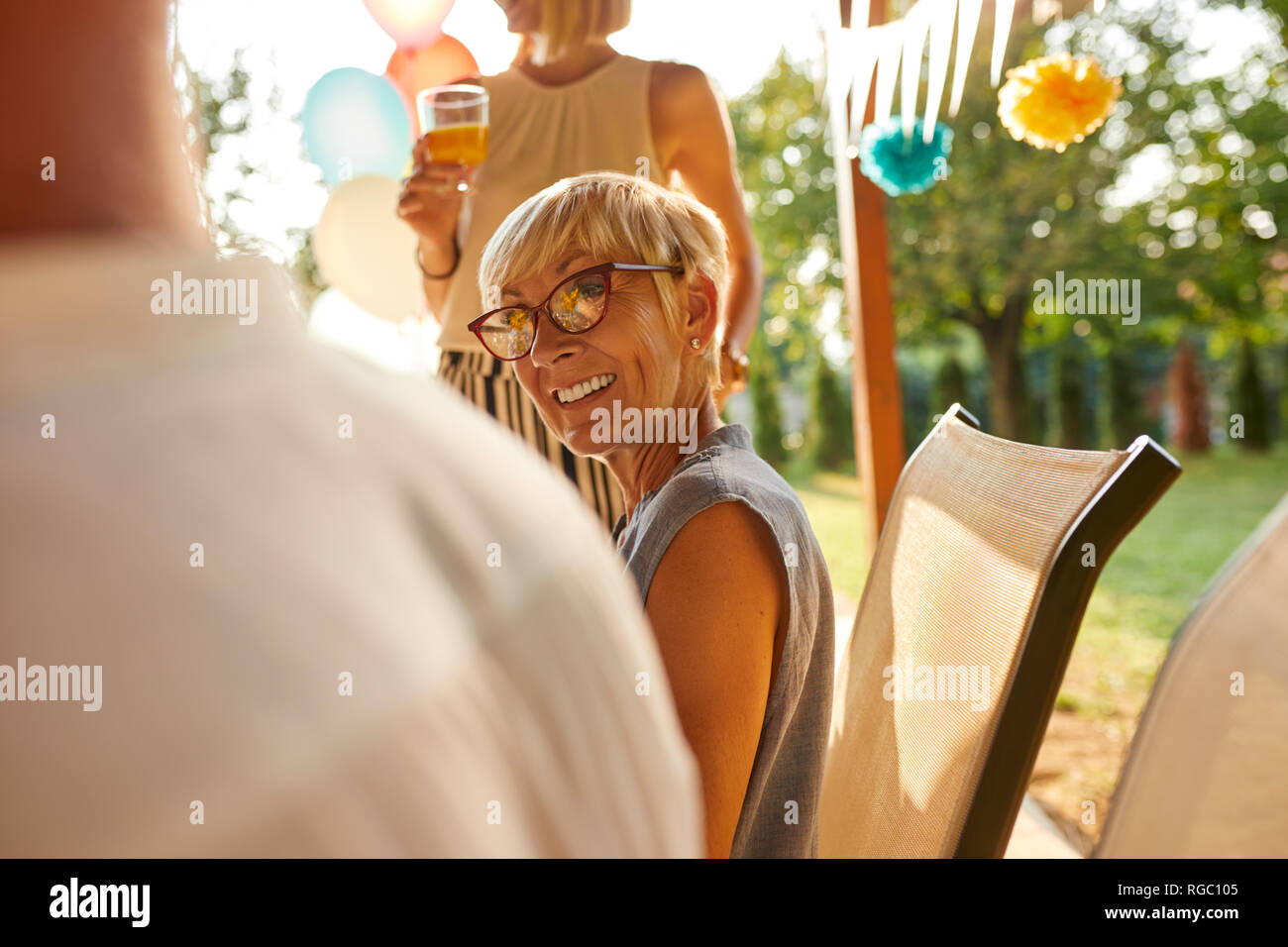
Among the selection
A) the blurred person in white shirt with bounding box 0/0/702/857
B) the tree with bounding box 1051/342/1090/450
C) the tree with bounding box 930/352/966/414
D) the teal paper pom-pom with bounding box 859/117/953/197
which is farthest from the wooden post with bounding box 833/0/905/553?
the tree with bounding box 1051/342/1090/450

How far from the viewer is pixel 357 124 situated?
3.71 metres

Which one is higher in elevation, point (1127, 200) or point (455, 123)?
point (1127, 200)

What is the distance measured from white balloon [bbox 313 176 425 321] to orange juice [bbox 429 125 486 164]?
1990 millimetres

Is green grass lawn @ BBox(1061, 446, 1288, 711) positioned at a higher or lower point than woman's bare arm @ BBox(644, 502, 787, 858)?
lower

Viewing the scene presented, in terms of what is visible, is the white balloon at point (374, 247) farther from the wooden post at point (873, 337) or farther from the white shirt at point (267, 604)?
the white shirt at point (267, 604)

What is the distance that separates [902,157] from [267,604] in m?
2.90

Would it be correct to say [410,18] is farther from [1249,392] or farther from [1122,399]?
[1249,392]

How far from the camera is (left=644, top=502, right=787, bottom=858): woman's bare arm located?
3.30 ft

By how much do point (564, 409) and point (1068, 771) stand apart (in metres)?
2.70

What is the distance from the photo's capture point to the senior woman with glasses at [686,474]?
103 centimetres

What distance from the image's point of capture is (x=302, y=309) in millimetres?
351

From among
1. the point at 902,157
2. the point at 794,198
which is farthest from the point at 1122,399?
the point at 902,157

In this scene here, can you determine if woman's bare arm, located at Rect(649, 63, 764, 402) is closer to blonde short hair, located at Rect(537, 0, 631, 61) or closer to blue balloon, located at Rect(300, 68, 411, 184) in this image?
blonde short hair, located at Rect(537, 0, 631, 61)

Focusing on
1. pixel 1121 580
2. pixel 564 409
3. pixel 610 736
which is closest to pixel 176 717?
pixel 610 736
